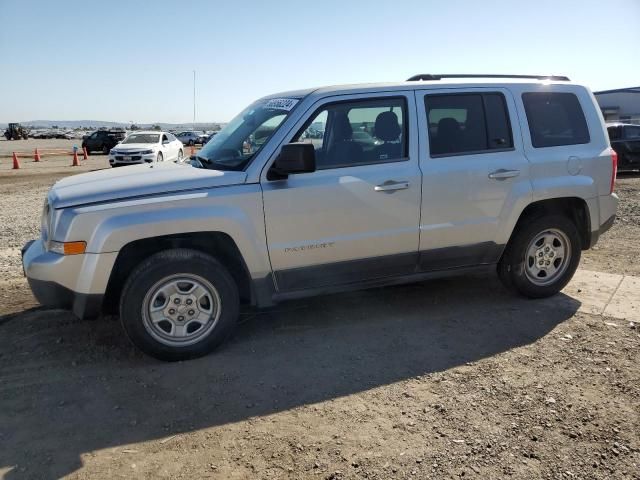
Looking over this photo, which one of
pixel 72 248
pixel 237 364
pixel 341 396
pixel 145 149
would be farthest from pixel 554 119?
pixel 145 149

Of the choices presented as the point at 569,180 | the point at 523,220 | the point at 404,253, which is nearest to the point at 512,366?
the point at 404,253

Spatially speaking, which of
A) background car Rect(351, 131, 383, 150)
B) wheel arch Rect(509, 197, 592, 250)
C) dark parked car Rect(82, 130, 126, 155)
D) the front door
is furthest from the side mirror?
dark parked car Rect(82, 130, 126, 155)

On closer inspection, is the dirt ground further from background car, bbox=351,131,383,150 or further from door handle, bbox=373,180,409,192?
background car, bbox=351,131,383,150

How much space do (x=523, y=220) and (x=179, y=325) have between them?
10.6 ft

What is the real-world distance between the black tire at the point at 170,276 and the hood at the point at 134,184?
0.48 m

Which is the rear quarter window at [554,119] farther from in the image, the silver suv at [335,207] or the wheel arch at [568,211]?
the wheel arch at [568,211]

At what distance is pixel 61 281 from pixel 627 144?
1608 centimetres

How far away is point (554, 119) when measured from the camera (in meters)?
4.95

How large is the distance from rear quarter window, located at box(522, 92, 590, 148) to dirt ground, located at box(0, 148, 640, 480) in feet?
5.11

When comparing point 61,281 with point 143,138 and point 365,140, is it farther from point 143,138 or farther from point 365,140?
point 143,138

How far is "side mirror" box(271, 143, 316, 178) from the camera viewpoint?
379 cm

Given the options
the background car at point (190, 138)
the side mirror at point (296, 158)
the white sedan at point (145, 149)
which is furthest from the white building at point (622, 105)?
the side mirror at point (296, 158)

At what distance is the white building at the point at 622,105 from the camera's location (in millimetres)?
48219

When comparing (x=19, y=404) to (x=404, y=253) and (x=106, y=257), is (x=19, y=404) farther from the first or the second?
(x=404, y=253)
